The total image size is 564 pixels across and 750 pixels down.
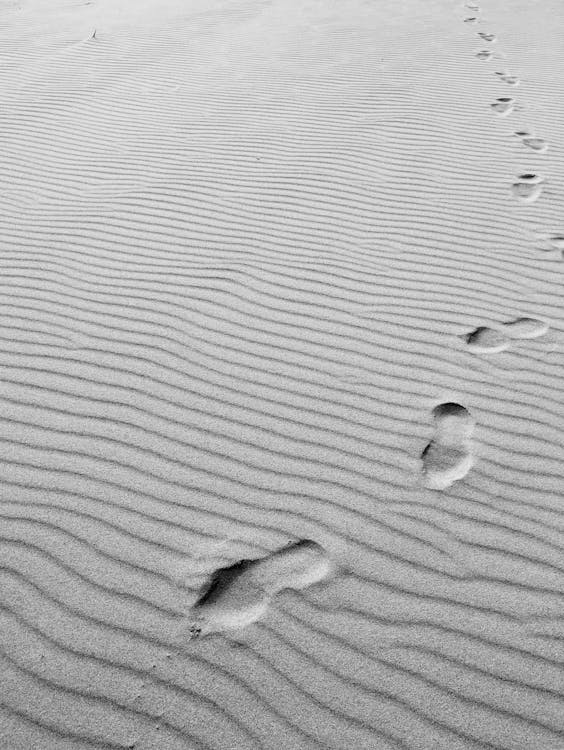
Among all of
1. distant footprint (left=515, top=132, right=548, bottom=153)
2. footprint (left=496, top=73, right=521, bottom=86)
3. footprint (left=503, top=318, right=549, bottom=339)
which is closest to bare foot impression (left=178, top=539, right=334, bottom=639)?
footprint (left=503, top=318, right=549, bottom=339)

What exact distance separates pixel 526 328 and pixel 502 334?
0.44 ft

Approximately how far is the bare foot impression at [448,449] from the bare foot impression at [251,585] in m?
0.55

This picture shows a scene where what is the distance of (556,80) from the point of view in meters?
7.27

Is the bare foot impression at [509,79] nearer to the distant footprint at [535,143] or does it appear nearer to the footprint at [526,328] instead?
the distant footprint at [535,143]

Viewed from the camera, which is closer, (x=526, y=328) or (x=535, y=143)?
(x=526, y=328)

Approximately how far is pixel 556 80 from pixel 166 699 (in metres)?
7.48

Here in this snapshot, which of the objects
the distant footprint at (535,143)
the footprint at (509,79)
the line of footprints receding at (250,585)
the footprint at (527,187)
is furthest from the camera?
the footprint at (509,79)

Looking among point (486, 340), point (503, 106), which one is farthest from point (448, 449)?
point (503, 106)

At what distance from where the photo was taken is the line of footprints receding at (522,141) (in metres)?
4.72

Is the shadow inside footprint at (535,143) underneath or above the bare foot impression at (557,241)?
above

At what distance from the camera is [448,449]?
256 centimetres

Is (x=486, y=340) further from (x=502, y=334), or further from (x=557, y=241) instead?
(x=557, y=241)

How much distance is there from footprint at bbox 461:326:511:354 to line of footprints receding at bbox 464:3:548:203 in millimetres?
1794

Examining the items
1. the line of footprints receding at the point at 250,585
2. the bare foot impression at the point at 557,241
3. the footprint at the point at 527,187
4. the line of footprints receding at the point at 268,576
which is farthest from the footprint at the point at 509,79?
the line of footprints receding at the point at 250,585
